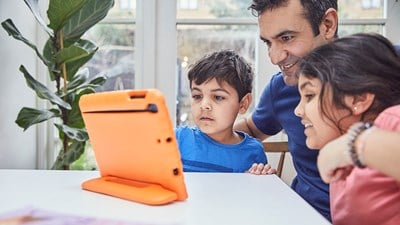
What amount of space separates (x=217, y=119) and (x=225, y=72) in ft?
0.54

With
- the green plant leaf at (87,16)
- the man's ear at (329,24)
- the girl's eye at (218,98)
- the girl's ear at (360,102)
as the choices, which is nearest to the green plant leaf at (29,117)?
the green plant leaf at (87,16)

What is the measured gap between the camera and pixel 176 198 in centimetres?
76

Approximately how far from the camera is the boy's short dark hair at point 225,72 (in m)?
1.40

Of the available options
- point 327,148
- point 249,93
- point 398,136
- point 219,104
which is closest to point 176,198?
point 327,148

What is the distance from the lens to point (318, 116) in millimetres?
854

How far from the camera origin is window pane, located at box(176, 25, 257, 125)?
2191 millimetres

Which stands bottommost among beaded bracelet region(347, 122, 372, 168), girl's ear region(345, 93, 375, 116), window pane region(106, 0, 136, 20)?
beaded bracelet region(347, 122, 372, 168)

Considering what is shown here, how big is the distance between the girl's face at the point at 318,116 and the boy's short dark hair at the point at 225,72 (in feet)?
1.68

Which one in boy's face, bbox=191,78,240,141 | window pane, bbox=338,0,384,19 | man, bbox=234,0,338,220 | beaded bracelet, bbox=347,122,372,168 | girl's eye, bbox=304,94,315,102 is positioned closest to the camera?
beaded bracelet, bbox=347,122,372,168

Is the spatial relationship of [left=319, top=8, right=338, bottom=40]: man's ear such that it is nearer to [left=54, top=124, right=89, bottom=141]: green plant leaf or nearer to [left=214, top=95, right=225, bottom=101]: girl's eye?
[left=214, top=95, right=225, bottom=101]: girl's eye

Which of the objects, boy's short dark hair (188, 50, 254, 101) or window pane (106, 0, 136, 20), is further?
window pane (106, 0, 136, 20)

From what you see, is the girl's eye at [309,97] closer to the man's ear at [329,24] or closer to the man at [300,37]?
the man at [300,37]

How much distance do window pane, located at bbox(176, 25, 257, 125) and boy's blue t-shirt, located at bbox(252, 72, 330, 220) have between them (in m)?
0.61

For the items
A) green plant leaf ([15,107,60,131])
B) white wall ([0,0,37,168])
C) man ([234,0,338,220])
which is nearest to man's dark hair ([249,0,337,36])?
man ([234,0,338,220])
